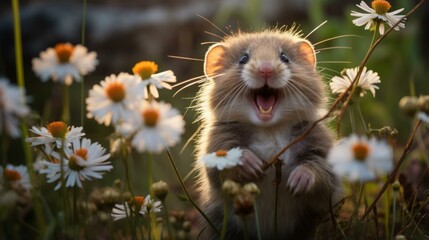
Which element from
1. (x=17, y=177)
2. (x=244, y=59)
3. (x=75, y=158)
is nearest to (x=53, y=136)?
(x=75, y=158)

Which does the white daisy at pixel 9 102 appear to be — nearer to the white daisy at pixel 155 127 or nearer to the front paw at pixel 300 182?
the white daisy at pixel 155 127

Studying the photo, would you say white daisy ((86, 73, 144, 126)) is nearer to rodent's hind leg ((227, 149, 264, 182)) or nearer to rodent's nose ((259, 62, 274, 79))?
rodent's hind leg ((227, 149, 264, 182))

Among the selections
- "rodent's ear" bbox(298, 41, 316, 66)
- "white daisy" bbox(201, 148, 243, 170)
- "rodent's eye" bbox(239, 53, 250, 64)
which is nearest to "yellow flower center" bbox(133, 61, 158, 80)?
"white daisy" bbox(201, 148, 243, 170)

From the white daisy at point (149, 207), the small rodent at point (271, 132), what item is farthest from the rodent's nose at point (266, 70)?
the white daisy at point (149, 207)

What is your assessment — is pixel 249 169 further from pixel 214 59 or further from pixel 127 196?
pixel 214 59

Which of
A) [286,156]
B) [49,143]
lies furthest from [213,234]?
[49,143]
